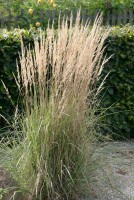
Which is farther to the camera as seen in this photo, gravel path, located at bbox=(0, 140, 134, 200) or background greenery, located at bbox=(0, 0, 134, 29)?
background greenery, located at bbox=(0, 0, 134, 29)

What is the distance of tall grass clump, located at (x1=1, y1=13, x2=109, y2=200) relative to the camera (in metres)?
3.43

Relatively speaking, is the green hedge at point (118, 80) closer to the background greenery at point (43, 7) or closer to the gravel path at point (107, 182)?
the gravel path at point (107, 182)

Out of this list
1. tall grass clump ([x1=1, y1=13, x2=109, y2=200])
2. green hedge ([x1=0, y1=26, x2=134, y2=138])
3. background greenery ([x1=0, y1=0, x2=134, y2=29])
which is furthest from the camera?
background greenery ([x1=0, y1=0, x2=134, y2=29])

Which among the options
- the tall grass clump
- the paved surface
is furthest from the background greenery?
the tall grass clump

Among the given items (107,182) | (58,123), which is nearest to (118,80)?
(107,182)

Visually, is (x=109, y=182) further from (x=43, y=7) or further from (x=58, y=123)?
(x=43, y=7)

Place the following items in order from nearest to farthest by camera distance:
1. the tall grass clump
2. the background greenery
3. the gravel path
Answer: the tall grass clump → the gravel path → the background greenery

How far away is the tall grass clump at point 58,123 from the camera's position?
3432mm

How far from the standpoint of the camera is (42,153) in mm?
3414

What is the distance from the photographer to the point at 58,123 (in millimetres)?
3496

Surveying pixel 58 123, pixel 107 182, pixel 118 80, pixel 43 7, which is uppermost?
pixel 58 123

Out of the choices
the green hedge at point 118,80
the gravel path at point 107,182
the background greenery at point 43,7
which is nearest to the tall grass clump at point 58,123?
the gravel path at point 107,182

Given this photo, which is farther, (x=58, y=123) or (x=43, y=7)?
(x=43, y=7)

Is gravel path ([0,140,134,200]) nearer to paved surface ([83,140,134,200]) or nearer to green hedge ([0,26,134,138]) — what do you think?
paved surface ([83,140,134,200])
